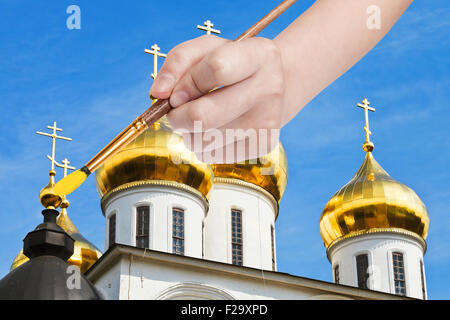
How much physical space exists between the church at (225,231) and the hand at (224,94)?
51.4 ft

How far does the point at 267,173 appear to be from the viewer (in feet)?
80.1

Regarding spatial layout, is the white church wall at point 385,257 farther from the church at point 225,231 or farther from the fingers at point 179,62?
the fingers at point 179,62

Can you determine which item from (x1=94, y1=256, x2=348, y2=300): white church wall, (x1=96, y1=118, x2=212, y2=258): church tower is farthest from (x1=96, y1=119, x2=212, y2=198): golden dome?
(x1=94, y1=256, x2=348, y2=300): white church wall

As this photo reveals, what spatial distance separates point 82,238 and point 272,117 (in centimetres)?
2215

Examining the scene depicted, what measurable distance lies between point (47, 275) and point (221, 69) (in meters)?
1.51

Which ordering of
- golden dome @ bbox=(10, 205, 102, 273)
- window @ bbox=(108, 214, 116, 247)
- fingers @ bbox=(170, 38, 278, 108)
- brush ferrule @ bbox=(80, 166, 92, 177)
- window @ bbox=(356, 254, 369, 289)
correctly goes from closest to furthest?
fingers @ bbox=(170, 38, 278, 108)
brush ferrule @ bbox=(80, 166, 92, 177)
window @ bbox=(108, 214, 116, 247)
golden dome @ bbox=(10, 205, 102, 273)
window @ bbox=(356, 254, 369, 289)

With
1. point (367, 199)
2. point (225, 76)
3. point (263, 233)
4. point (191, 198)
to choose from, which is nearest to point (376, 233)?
point (367, 199)

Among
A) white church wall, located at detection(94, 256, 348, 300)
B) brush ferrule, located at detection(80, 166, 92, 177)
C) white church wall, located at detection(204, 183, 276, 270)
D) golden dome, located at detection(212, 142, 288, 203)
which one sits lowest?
brush ferrule, located at detection(80, 166, 92, 177)

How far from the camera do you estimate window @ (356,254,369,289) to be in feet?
78.7

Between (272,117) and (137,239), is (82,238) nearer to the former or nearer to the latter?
(137,239)

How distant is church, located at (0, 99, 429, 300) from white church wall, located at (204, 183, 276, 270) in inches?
1.0

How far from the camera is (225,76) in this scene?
96.0 inches

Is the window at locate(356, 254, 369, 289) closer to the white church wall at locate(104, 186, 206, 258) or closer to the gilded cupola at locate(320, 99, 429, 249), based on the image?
the gilded cupola at locate(320, 99, 429, 249)

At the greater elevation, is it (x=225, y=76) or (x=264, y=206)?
(x=264, y=206)
